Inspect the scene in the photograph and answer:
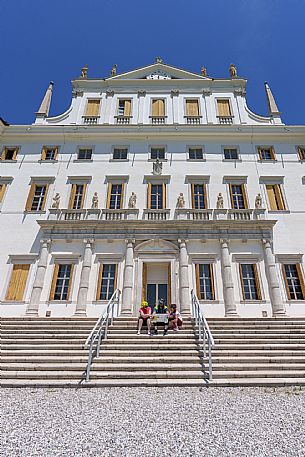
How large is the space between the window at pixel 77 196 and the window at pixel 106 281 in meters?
4.43

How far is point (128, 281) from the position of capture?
48.5 feet

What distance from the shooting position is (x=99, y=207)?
56.1 ft

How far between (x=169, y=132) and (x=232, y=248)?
31.7 feet

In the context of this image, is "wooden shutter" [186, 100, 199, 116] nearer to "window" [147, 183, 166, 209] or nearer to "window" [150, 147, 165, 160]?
"window" [150, 147, 165, 160]

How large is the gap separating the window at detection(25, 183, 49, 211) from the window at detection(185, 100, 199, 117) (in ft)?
39.9

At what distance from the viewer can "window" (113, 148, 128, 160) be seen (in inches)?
765

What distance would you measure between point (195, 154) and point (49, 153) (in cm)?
1048

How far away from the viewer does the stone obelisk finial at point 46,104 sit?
21328mm

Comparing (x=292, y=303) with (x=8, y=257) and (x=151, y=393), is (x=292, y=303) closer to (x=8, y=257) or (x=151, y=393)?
(x=151, y=393)

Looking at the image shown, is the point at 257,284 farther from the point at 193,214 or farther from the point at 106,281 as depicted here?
the point at 106,281

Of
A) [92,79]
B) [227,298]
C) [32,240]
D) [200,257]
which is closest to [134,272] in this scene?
[200,257]

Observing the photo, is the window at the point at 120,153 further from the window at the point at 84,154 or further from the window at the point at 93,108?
the window at the point at 93,108

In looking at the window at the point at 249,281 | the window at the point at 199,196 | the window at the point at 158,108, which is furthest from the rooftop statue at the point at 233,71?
the window at the point at 249,281

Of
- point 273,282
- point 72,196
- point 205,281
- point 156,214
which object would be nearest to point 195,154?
point 156,214
